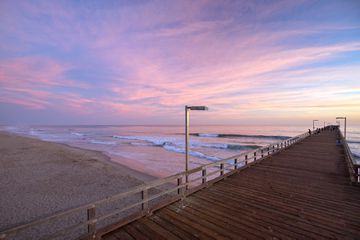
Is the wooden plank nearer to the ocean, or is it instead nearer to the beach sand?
the beach sand

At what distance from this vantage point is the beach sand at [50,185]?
296 inches

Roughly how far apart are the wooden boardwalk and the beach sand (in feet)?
20.1

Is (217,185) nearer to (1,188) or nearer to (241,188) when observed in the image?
(241,188)

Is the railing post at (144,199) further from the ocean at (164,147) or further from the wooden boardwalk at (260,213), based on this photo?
the ocean at (164,147)

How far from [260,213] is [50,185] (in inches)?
453

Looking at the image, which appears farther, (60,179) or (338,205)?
(60,179)

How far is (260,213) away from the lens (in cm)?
446

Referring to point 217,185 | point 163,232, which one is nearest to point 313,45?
point 217,185

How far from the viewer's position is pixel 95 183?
11.0 metres

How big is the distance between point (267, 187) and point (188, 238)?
412 centimetres

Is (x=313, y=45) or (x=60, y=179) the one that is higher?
(x=313, y=45)

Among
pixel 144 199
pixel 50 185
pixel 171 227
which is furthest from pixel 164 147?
pixel 171 227

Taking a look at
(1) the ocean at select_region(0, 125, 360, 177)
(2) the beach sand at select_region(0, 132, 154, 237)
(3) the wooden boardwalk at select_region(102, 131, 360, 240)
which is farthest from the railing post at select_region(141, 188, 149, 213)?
(1) the ocean at select_region(0, 125, 360, 177)

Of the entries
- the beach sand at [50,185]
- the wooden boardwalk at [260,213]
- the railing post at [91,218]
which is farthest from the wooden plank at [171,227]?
the beach sand at [50,185]
